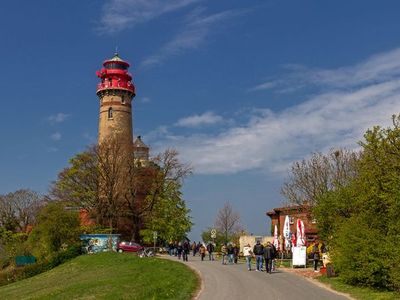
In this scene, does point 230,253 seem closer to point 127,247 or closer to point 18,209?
point 127,247

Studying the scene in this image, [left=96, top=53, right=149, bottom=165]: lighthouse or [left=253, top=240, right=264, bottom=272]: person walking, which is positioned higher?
[left=96, top=53, right=149, bottom=165]: lighthouse

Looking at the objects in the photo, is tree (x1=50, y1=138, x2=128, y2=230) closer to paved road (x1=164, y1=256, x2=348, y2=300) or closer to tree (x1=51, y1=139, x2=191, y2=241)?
tree (x1=51, y1=139, x2=191, y2=241)

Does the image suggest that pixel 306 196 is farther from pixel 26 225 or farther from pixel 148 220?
pixel 26 225

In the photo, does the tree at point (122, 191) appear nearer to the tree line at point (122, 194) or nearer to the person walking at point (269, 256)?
the tree line at point (122, 194)

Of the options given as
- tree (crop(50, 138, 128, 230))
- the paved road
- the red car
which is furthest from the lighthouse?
the paved road

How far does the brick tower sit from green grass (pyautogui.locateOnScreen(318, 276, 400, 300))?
41899mm

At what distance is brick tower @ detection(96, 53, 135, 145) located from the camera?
6256cm

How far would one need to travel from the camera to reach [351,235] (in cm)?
2252

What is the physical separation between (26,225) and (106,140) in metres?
21.8

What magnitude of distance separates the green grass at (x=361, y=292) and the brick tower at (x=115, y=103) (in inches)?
1650

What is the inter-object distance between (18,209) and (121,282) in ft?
183

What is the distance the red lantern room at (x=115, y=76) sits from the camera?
63719 millimetres

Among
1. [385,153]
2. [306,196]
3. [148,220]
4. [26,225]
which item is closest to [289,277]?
[385,153]

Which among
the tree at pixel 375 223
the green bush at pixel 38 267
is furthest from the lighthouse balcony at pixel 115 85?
the tree at pixel 375 223
